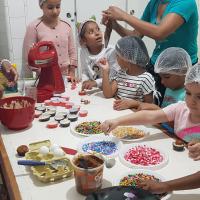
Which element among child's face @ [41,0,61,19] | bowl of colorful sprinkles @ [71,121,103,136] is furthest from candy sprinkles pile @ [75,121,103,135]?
child's face @ [41,0,61,19]

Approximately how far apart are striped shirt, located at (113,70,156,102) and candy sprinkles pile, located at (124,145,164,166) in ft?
2.45

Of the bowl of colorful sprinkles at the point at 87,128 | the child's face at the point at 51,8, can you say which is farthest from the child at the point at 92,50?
the bowl of colorful sprinkles at the point at 87,128

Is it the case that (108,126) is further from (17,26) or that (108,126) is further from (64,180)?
(17,26)

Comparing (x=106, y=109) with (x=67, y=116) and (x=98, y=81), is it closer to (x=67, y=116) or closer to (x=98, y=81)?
(x=67, y=116)

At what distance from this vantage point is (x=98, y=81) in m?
2.31

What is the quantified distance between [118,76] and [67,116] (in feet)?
1.97

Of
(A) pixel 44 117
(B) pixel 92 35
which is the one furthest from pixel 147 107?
(B) pixel 92 35

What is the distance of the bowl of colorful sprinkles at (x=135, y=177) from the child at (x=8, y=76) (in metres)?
1.30

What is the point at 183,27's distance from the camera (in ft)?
6.97

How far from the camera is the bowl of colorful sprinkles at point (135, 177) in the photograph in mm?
1132

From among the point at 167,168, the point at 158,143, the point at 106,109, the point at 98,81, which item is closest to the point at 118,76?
the point at 98,81

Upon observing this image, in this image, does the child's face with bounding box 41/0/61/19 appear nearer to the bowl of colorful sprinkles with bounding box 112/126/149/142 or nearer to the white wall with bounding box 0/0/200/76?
the white wall with bounding box 0/0/200/76

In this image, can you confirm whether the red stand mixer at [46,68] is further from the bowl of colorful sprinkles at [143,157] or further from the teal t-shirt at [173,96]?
the bowl of colorful sprinkles at [143,157]

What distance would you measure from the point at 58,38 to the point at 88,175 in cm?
→ 195
